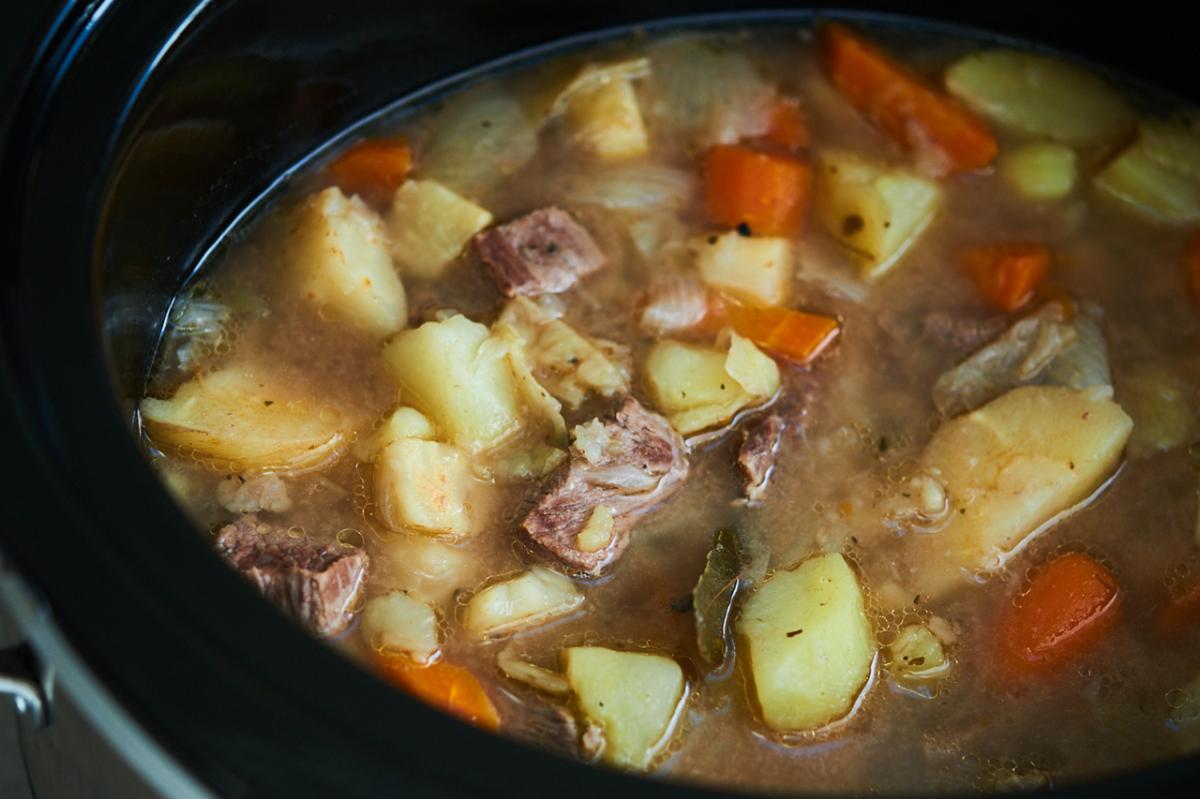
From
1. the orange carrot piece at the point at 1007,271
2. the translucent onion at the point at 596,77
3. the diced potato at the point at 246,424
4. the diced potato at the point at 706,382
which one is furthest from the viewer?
the translucent onion at the point at 596,77

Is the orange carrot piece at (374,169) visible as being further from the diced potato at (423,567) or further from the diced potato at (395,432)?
the diced potato at (423,567)

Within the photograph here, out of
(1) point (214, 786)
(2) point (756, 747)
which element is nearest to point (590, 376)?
(2) point (756, 747)

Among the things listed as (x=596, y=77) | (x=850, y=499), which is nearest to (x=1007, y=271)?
(x=850, y=499)

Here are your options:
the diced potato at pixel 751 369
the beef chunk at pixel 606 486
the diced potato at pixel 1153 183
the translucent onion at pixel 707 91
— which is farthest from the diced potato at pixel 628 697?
the diced potato at pixel 1153 183

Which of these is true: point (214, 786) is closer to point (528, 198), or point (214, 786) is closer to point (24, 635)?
point (24, 635)

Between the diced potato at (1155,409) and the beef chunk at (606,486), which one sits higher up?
the beef chunk at (606,486)

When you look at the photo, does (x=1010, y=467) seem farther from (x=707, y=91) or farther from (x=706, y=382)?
(x=707, y=91)
